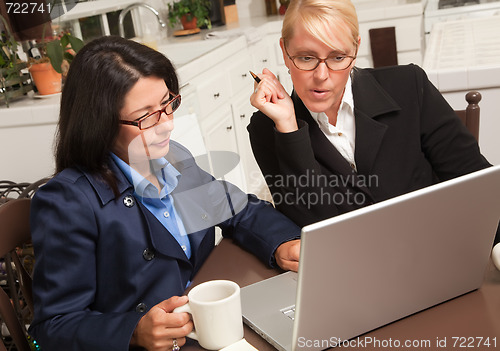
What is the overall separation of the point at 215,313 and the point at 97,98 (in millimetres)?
471

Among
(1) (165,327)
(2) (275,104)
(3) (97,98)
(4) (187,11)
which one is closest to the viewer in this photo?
(1) (165,327)

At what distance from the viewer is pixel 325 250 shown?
0.72m

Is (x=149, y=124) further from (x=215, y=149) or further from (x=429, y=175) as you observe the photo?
(x=215, y=149)

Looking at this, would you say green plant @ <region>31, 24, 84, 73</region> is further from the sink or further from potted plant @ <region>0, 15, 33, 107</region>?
the sink

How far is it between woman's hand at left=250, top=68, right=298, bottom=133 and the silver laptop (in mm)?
478

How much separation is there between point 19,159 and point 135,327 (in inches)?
60.1

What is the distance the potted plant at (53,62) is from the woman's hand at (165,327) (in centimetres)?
162

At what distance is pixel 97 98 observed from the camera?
1.08m

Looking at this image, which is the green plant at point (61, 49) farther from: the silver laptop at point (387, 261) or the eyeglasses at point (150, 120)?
the silver laptop at point (387, 261)

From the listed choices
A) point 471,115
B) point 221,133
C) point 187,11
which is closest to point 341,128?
point 471,115

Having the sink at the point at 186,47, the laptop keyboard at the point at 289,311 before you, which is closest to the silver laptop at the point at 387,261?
the laptop keyboard at the point at 289,311

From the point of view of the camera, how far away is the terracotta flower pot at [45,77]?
2.35 meters

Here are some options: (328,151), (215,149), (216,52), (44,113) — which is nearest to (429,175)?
(328,151)

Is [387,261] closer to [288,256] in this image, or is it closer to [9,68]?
[288,256]
